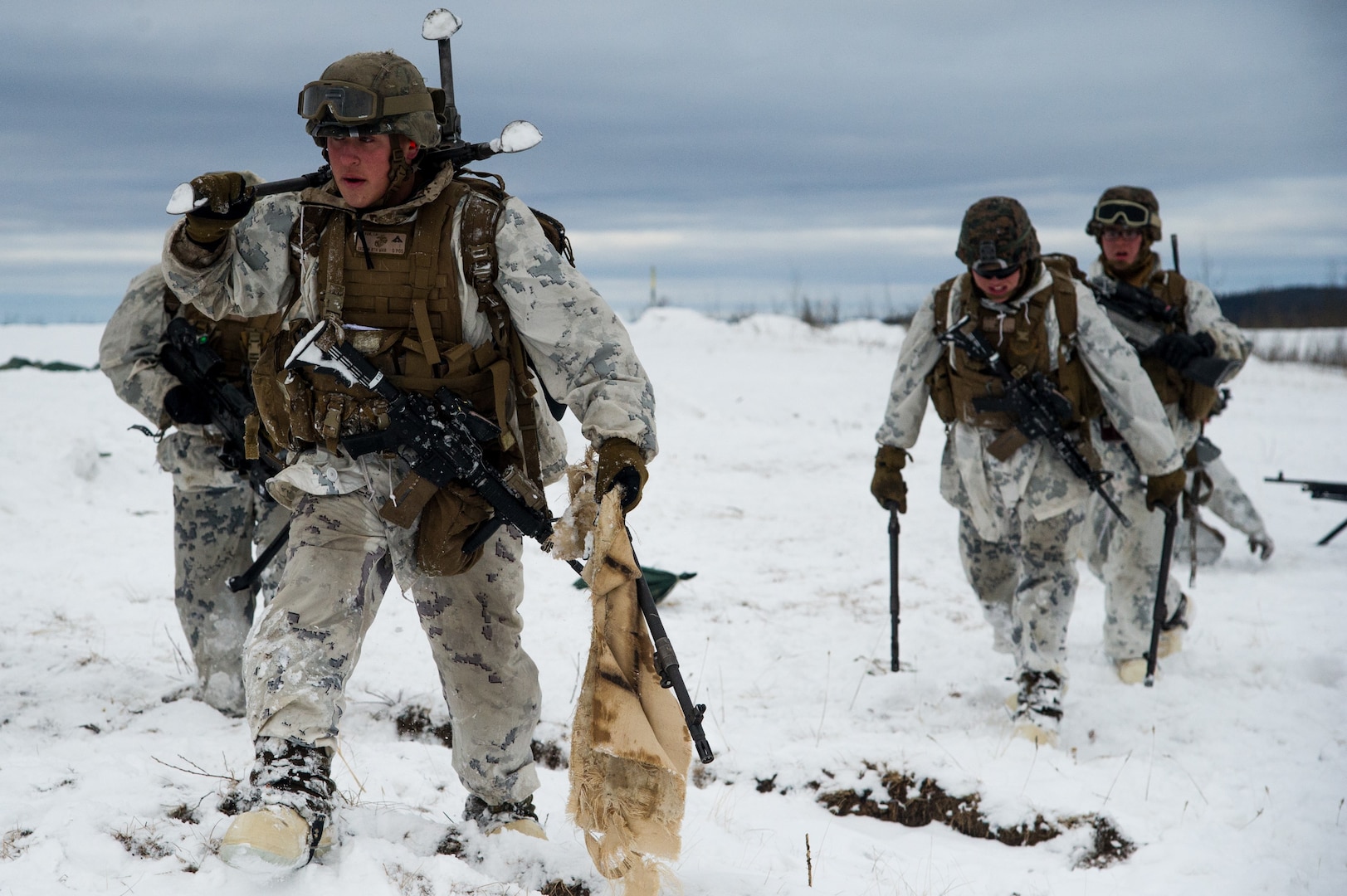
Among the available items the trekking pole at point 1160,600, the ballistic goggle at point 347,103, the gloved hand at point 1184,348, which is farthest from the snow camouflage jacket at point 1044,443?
the ballistic goggle at point 347,103

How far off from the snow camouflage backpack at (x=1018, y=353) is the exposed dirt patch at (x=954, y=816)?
5.17ft

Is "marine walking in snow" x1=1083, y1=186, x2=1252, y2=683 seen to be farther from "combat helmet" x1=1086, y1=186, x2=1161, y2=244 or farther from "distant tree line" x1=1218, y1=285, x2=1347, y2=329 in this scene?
"distant tree line" x1=1218, y1=285, x2=1347, y2=329

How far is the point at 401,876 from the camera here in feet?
9.55

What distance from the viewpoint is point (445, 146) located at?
348cm

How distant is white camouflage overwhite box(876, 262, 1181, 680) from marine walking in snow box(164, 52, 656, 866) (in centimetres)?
254

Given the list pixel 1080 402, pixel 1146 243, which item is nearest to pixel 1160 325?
pixel 1146 243

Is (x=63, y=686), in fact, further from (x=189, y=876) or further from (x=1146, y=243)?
(x=1146, y=243)

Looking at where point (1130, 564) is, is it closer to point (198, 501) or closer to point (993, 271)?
point (993, 271)

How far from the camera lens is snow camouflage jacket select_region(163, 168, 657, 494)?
10.4ft

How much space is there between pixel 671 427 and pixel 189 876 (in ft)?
38.2

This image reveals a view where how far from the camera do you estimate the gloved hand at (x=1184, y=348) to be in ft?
20.0

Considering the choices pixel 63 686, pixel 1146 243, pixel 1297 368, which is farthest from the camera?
pixel 1297 368

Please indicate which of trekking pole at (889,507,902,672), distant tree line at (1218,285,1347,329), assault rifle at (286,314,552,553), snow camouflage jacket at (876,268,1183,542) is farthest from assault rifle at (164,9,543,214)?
distant tree line at (1218,285,1347,329)

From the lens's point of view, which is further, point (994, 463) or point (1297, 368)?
point (1297, 368)
